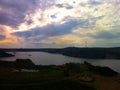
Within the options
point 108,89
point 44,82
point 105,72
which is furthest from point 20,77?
point 105,72

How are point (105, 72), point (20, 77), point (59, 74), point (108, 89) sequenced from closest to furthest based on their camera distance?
1. point (108, 89)
2. point (20, 77)
3. point (59, 74)
4. point (105, 72)

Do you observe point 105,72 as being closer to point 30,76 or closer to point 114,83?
point 114,83

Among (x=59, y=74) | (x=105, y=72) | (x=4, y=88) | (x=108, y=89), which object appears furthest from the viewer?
(x=105, y=72)

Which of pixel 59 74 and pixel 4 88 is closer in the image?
pixel 4 88

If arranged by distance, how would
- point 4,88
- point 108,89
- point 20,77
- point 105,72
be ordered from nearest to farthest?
point 4,88 → point 108,89 → point 20,77 → point 105,72

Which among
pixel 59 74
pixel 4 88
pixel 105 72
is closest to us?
pixel 4 88

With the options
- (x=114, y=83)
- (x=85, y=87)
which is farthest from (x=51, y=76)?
(x=114, y=83)

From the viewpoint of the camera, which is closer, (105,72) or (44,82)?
(44,82)

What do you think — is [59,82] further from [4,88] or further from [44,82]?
[4,88]
